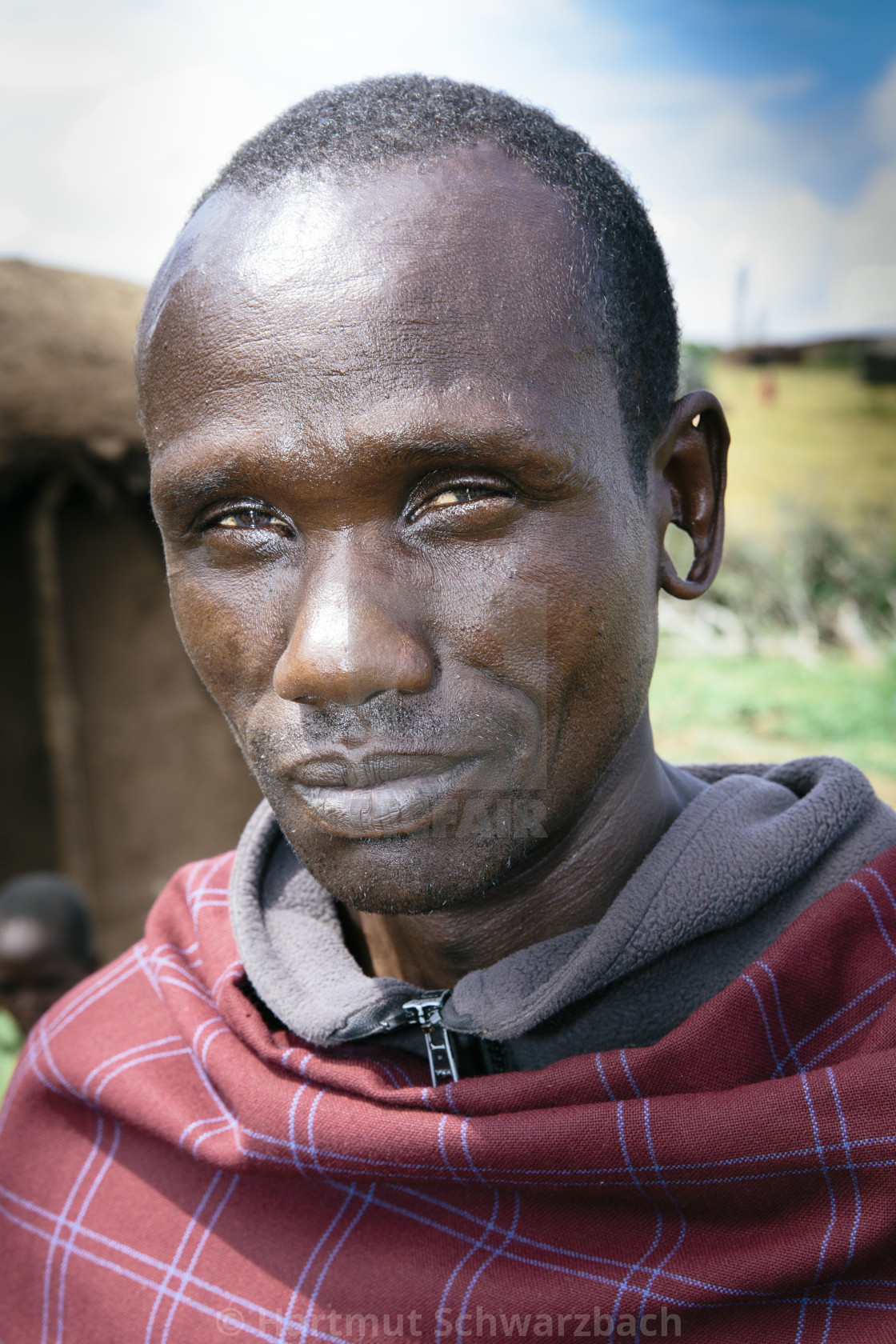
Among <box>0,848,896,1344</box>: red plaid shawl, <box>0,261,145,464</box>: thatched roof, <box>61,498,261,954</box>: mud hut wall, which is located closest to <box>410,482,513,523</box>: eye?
<box>0,848,896,1344</box>: red plaid shawl

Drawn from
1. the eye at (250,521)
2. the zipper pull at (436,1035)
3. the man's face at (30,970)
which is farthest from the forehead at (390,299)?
the man's face at (30,970)

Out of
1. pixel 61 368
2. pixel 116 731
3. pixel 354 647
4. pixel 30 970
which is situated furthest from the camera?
pixel 116 731

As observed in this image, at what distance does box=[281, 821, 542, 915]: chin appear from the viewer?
47.5 inches

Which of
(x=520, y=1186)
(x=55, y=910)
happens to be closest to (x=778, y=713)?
Answer: (x=55, y=910)

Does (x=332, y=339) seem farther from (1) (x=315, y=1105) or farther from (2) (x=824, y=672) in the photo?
(2) (x=824, y=672)

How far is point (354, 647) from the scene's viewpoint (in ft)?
3.68

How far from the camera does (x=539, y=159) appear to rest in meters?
1.28

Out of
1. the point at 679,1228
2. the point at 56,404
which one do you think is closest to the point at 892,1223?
the point at 679,1228

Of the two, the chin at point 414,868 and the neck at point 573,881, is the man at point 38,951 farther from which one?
the chin at point 414,868

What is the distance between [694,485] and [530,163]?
45cm

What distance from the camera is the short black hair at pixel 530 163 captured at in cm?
126

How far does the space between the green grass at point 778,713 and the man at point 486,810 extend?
13.1 feet

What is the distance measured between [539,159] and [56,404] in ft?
13.1

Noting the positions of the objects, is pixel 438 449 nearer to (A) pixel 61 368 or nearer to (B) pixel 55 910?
(B) pixel 55 910
